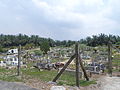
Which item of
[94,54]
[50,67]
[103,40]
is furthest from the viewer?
[103,40]

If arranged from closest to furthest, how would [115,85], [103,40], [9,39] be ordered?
1. [115,85]
2. [103,40]
3. [9,39]

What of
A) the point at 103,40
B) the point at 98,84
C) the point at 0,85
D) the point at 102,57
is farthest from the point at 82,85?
the point at 103,40

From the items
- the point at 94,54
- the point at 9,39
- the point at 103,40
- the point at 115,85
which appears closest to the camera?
the point at 115,85

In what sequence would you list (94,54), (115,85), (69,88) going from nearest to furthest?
(69,88) < (115,85) < (94,54)

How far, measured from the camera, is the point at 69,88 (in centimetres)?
562

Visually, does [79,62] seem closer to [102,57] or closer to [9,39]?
[102,57]

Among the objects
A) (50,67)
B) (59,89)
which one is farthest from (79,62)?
(50,67)

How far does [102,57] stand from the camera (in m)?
13.1

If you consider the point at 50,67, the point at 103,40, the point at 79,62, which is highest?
the point at 103,40

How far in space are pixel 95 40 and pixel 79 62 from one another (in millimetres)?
65844

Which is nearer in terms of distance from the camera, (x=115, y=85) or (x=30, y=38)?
(x=115, y=85)

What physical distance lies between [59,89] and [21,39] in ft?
317

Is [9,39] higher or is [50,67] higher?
[9,39]

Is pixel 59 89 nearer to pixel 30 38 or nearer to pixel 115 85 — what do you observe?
pixel 115 85
